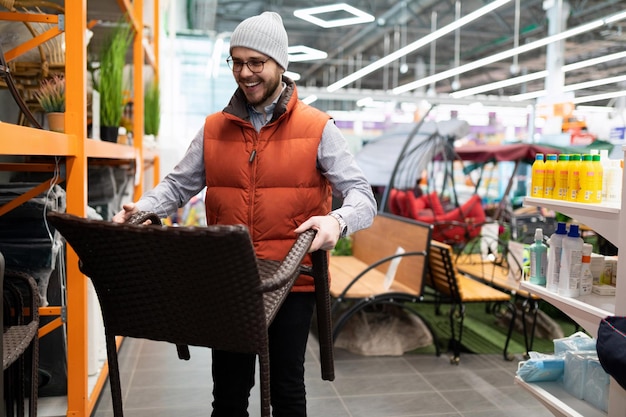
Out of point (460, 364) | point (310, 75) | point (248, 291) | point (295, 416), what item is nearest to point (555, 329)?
point (460, 364)

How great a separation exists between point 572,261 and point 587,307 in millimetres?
224

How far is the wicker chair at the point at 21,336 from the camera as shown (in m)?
1.93

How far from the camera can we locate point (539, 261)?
8.89 ft

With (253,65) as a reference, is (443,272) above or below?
below

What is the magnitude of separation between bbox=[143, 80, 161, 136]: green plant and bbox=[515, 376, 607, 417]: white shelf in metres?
4.14

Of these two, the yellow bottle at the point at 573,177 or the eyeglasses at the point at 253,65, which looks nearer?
the eyeglasses at the point at 253,65

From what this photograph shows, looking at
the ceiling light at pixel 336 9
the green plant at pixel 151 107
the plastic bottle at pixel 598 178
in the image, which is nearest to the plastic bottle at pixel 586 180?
the plastic bottle at pixel 598 178

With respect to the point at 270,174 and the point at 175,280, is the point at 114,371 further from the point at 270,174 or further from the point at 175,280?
the point at 270,174

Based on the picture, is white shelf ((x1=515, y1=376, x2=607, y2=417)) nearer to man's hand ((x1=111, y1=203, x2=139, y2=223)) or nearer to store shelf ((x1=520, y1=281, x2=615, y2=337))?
store shelf ((x1=520, y1=281, x2=615, y2=337))

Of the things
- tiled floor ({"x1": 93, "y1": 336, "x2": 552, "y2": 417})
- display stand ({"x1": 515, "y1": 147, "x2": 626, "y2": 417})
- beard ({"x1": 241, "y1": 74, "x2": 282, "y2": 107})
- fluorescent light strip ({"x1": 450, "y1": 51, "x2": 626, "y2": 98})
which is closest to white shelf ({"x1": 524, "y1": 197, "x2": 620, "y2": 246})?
display stand ({"x1": 515, "y1": 147, "x2": 626, "y2": 417})

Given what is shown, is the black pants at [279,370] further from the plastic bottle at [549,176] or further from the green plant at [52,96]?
the green plant at [52,96]

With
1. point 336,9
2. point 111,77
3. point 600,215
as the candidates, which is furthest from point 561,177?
point 336,9

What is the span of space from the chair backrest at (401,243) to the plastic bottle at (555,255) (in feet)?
5.00

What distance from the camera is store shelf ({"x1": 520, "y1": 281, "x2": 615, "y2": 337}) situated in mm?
2254
